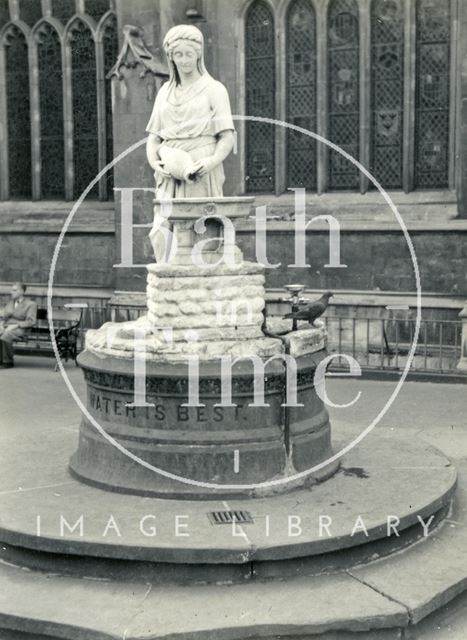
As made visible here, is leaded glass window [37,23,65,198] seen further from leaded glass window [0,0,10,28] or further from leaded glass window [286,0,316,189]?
leaded glass window [286,0,316,189]

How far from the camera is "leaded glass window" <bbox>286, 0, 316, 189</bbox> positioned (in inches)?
692

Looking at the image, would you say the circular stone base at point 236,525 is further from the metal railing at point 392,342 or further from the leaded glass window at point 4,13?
the leaded glass window at point 4,13

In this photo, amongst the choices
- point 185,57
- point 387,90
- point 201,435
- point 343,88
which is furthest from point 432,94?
point 201,435

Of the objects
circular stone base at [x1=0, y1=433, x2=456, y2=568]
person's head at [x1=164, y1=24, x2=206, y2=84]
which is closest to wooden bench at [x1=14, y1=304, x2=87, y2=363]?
circular stone base at [x1=0, y1=433, x2=456, y2=568]

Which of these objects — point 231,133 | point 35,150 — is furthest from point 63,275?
point 231,133

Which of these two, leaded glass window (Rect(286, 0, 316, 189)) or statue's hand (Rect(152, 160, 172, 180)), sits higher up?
leaded glass window (Rect(286, 0, 316, 189))

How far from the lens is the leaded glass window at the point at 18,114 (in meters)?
20.4

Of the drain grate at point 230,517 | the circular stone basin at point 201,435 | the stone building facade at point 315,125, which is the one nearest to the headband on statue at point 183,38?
the circular stone basin at point 201,435

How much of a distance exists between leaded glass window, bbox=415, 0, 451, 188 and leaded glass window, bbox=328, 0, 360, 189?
1.05 metres

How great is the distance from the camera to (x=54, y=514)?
25.5ft

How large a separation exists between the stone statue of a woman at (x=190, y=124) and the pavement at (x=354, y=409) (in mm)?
2907

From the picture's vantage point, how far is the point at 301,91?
58.3 ft

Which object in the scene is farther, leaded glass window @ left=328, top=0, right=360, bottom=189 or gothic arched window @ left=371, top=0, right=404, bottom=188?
leaded glass window @ left=328, top=0, right=360, bottom=189

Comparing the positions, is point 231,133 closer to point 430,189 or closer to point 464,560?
point 464,560
